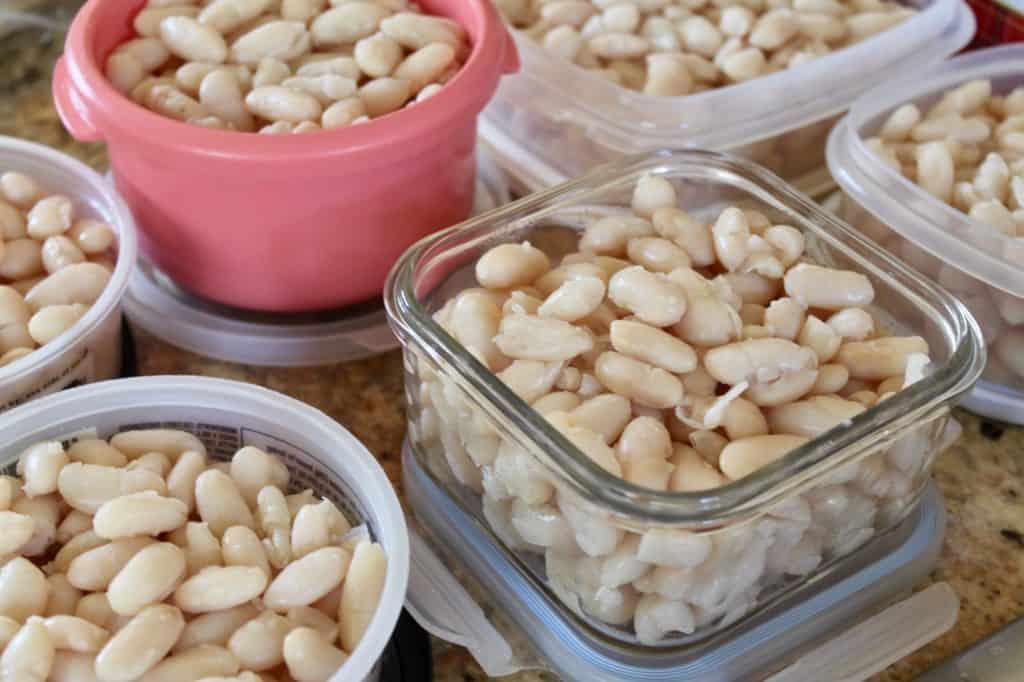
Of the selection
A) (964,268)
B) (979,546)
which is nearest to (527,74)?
(964,268)

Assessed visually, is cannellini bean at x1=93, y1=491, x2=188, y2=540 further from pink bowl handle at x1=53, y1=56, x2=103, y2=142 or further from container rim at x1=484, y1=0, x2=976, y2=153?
container rim at x1=484, y1=0, x2=976, y2=153

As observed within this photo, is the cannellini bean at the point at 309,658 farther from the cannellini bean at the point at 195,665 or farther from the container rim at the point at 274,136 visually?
the container rim at the point at 274,136

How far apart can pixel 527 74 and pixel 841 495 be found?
42cm

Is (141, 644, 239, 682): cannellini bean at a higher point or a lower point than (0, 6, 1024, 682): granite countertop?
higher

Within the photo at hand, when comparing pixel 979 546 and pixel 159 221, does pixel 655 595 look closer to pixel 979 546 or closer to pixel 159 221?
pixel 979 546

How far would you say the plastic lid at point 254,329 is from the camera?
771mm

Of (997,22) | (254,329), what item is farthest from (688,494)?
(997,22)

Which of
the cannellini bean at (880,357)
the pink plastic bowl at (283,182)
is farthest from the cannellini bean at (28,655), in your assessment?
the cannellini bean at (880,357)

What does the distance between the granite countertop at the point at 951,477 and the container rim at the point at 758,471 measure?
138 millimetres

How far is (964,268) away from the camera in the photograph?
2.34 feet

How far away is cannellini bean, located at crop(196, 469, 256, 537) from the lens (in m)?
0.59

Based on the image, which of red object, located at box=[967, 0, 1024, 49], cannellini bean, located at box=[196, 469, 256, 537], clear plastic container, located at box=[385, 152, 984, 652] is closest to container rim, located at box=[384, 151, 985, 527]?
clear plastic container, located at box=[385, 152, 984, 652]

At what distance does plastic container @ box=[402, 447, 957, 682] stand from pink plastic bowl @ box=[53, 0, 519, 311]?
16 cm

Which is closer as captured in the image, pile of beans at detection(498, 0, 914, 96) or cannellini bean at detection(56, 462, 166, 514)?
cannellini bean at detection(56, 462, 166, 514)
